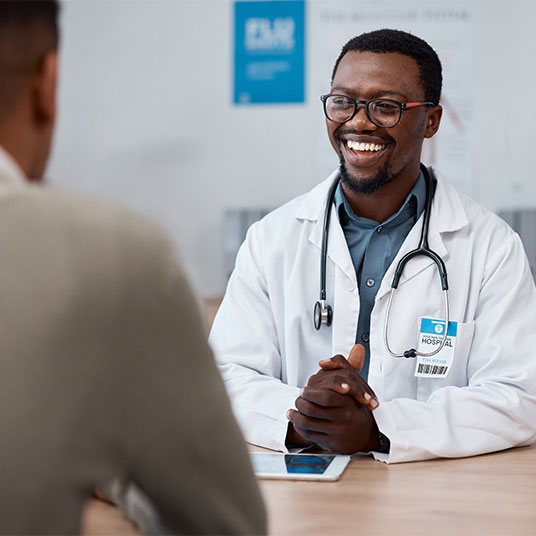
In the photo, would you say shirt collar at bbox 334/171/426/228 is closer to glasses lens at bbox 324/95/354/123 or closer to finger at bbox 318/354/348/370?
glasses lens at bbox 324/95/354/123

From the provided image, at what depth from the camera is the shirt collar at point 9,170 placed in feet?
2.07

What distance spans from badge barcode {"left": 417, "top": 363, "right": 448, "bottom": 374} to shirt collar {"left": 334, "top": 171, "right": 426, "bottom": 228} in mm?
341

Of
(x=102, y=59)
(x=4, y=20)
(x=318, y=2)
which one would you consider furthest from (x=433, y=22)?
(x=4, y=20)

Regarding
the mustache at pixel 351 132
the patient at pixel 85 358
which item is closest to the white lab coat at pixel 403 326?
the mustache at pixel 351 132

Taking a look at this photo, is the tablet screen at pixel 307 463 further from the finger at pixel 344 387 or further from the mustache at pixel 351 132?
the mustache at pixel 351 132

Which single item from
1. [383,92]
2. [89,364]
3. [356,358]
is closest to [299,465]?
[356,358]

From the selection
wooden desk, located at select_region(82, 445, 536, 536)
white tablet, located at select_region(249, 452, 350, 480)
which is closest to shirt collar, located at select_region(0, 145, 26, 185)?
wooden desk, located at select_region(82, 445, 536, 536)

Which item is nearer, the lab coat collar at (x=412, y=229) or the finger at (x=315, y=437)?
the finger at (x=315, y=437)

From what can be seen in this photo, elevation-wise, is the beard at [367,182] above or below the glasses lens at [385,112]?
below

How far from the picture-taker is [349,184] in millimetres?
1764

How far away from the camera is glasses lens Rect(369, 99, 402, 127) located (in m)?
1.71

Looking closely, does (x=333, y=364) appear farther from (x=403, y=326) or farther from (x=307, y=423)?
(x=403, y=326)

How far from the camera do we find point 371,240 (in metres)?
1.73

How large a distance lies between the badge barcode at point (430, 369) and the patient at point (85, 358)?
947mm
